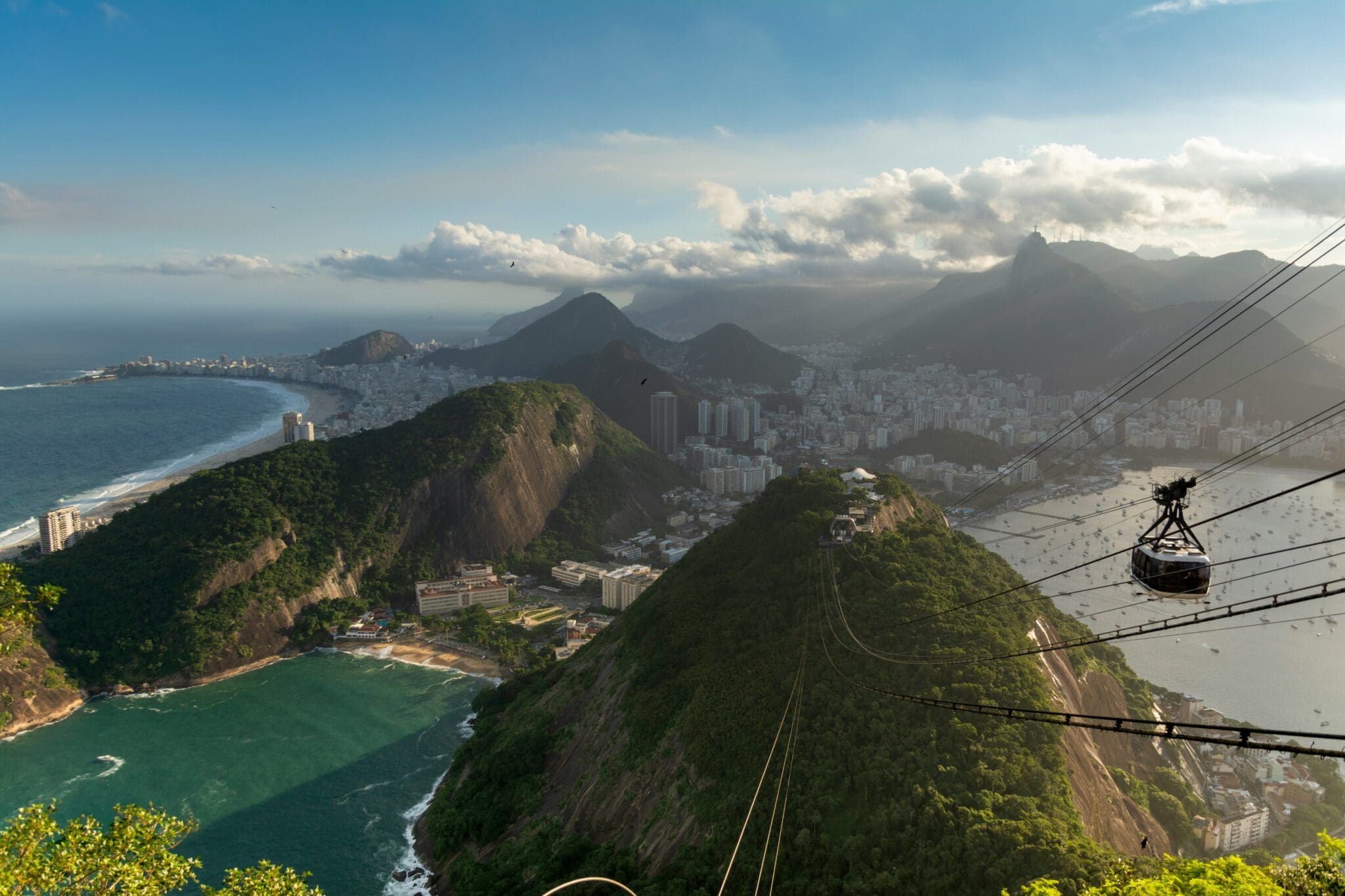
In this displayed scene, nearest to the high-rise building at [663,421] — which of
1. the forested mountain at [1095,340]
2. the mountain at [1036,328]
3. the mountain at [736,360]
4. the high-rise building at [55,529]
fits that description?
the mountain at [736,360]

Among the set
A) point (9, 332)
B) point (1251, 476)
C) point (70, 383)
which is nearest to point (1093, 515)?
point (1251, 476)

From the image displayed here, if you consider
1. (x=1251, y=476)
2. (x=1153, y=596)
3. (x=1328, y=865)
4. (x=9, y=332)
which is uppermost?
(x=9, y=332)

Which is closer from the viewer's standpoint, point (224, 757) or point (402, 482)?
point (224, 757)

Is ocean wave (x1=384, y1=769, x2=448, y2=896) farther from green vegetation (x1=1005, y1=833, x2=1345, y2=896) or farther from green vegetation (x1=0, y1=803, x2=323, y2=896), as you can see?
green vegetation (x1=1005, y1=833, x2=1345, y2=896)

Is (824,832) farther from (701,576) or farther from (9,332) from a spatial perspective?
(9,332)

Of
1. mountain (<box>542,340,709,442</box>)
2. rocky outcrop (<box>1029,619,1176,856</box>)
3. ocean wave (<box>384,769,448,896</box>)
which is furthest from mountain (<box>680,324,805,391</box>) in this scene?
ocean wave (<box>384,769,448,896</box>)
